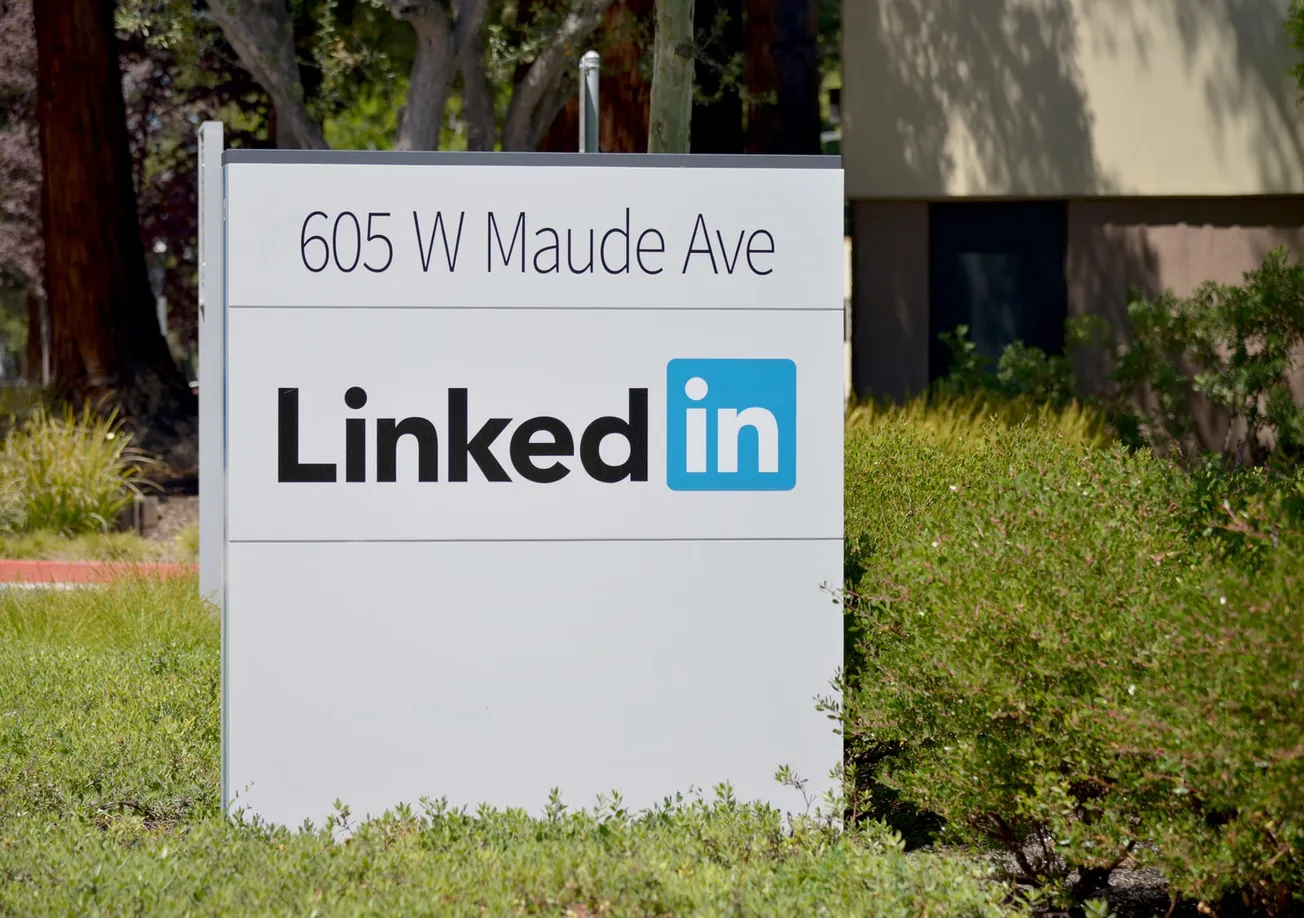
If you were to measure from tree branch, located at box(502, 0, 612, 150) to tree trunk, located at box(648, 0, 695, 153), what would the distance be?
2.59 metres

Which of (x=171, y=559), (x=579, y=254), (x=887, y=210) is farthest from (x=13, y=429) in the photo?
(x=579, y=254)

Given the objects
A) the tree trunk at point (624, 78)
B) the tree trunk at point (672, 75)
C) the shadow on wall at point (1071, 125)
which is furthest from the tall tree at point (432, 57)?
the shadow on wall at point (1071, 125)

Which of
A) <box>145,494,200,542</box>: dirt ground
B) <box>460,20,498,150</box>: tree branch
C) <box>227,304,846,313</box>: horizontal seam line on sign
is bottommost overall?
<box>145,494,200,542</box>: dirt ground

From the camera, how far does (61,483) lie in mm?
13180

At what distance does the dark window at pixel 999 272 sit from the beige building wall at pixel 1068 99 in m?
0.29

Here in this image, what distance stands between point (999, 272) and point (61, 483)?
28.0 feet

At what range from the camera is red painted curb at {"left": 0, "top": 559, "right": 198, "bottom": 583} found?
31.3ft

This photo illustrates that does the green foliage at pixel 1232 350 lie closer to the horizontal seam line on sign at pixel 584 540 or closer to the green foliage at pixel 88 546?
the green foliage at pixel 88 546

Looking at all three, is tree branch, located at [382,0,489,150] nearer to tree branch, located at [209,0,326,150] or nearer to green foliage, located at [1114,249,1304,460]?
tree branch, located at [209,0,326,150]

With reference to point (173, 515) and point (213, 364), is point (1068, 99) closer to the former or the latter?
point (173, 515)

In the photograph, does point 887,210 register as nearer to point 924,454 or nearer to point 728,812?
point 924,454

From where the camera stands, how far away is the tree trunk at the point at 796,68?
51.2 ft

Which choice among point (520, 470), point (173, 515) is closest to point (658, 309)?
point (520, 470)

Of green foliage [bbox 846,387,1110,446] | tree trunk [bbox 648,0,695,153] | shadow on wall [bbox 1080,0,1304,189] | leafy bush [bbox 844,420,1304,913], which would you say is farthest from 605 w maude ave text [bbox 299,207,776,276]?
shadow on wall [bbox 1080,0,1304,189]
